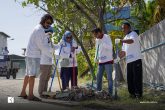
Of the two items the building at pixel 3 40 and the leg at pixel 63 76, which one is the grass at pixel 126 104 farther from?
the building at pixel 3 40

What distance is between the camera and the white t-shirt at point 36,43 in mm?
10812

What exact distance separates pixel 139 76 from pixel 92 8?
10.0m

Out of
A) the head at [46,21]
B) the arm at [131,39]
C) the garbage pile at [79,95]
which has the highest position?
the head at [46,21]

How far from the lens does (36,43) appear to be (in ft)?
35.7

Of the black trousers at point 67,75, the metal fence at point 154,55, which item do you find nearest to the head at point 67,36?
the black trousers at point 67,75

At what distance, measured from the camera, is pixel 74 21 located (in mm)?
23594

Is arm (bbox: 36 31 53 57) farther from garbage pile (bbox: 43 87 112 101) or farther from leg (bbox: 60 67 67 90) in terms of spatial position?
leg (bbox: 60 67 67 90)

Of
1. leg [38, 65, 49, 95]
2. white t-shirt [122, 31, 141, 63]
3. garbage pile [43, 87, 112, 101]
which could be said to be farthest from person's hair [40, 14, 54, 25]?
white t-shirt [122, 31, 141, 63]

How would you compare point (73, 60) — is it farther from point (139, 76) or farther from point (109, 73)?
point (139, 76)

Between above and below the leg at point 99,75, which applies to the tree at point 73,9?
above

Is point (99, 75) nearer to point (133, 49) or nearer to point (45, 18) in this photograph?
point (133, 49)

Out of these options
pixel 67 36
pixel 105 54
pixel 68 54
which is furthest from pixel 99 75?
pixel 67 36

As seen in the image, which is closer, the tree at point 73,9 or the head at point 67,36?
the head at point 67,36

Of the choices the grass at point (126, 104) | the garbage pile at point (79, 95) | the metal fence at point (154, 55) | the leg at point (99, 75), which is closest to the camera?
the grass at point (126, 104)
